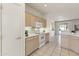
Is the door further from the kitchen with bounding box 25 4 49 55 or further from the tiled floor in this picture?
the tiled floor

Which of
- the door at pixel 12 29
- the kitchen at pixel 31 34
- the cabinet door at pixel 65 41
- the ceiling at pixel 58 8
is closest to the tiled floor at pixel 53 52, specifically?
the kitchen at pixel 31 34

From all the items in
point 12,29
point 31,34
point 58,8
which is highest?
point 58,8

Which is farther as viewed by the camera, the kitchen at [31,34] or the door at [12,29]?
the kitchen at [31,34]

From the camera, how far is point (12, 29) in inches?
108

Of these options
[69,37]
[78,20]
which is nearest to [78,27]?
[78,20]

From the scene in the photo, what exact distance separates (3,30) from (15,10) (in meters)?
0.75

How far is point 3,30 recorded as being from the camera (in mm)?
→ 2418

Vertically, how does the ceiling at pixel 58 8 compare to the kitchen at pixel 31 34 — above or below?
above

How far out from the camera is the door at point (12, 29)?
2.47 meters

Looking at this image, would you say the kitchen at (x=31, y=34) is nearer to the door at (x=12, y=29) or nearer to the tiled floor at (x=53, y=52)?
the tiled floor at (x=53, y=52)

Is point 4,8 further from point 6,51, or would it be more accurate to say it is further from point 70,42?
point 70,42

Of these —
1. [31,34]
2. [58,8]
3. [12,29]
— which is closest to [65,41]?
[58,8]

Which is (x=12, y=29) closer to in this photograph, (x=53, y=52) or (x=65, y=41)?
(x=53, y=52)

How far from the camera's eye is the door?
247cm
